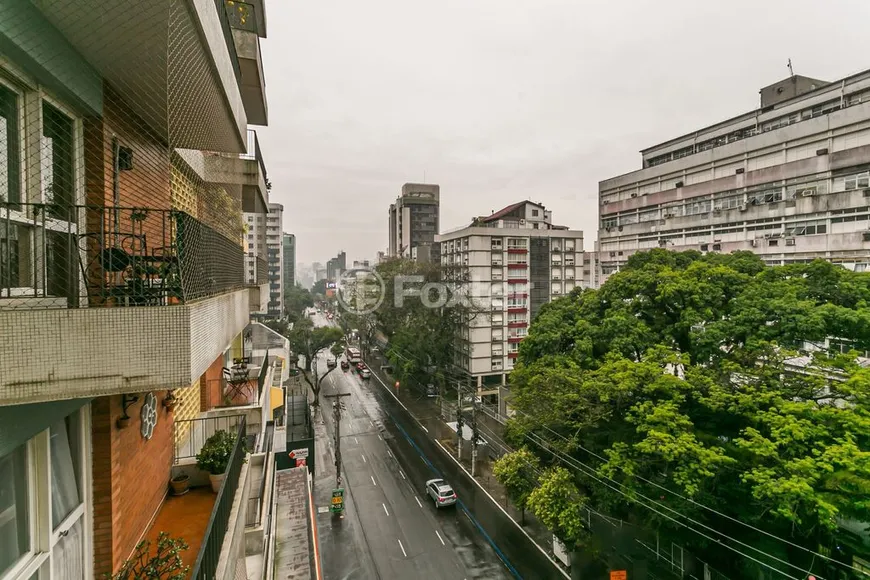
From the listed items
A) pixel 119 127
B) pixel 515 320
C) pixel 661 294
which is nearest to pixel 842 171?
pixel 661 294

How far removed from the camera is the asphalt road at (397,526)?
15492 mm

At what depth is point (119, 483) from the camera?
12.5 ft

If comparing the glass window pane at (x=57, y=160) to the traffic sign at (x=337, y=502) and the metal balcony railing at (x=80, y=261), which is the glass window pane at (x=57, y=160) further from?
the traffic sign at (x=337, y=502)

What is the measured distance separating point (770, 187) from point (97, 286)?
26600 mm

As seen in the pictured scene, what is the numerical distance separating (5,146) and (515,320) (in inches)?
1320

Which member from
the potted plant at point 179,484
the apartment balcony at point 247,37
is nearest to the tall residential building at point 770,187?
the apartment balcony at point 247,37

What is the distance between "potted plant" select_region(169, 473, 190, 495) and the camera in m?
5.52

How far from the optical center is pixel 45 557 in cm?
286

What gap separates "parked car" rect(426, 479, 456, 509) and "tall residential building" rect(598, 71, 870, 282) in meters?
18.8

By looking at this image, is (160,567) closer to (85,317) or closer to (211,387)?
(85,317)

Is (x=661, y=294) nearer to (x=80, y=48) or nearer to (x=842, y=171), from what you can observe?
(x=842, y=171)

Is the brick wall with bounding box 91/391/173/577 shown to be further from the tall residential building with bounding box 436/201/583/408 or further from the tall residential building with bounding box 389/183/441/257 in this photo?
the tall residential building with bounding box 389/183/441/257

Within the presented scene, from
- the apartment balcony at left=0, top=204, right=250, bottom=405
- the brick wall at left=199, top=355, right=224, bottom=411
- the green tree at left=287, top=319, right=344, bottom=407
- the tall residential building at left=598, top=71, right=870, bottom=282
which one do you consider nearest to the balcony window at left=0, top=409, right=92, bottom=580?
the apartment balcony at left=0, top=204, right=250, bottom=405

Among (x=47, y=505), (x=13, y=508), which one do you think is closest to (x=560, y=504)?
(x=47, y=505)
